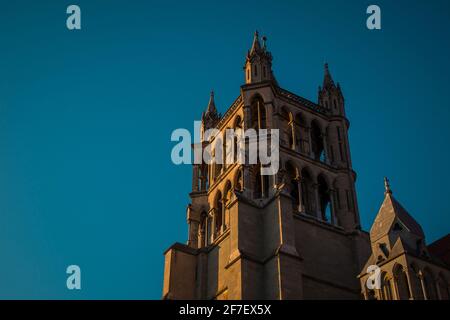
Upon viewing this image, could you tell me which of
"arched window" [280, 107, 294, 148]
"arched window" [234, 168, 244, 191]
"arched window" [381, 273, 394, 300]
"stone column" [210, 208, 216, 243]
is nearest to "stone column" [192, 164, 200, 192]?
"stone column" [210, 208, 216, 243]

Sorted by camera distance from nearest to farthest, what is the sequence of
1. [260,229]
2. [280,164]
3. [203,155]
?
[260,229] < [280,164] < [203,155]

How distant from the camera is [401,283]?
25.9 m

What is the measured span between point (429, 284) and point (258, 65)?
1727 centimetres

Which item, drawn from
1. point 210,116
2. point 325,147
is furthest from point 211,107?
point 325,147

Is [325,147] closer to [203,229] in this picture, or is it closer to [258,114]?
[258,114]

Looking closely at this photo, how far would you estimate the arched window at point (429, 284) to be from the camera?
26.0m

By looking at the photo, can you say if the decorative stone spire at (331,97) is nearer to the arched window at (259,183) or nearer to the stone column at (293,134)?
the stone column at (293,134)

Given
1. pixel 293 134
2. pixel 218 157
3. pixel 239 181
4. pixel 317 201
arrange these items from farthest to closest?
pixel 218 157, pixel 293 134, pixel 239 181, pixel 317 201

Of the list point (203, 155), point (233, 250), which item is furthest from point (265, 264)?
point (203, 155)

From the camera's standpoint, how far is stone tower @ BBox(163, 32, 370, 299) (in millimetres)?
28745

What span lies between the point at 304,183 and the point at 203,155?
24.6ft

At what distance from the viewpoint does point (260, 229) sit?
30.4 meters

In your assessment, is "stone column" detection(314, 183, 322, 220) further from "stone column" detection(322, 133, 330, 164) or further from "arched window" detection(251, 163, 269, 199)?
"arched window" detection(251, 163, 269, 199)
